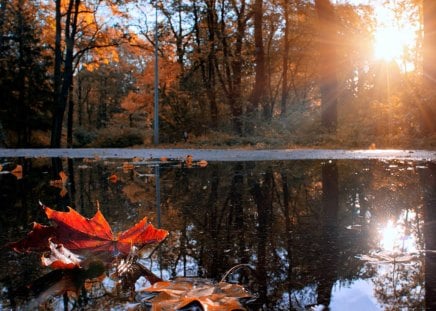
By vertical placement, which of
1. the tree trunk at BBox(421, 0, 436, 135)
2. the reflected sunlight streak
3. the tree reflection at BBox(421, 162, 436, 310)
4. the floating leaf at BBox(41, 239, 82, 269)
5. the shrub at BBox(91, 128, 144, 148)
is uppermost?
the tree trunk at BBox(421, 0, 436, 135)

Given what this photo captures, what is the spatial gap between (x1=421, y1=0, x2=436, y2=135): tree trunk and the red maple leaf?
1287cm

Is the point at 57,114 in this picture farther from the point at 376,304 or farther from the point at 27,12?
the point at 376,304

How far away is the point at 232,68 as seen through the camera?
24.0m

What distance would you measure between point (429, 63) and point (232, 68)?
499 inches

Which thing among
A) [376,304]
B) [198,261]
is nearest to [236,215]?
[198,261]

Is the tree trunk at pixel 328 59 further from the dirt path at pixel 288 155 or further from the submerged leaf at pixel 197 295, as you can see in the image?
the submerged leaf at pixel 197 295

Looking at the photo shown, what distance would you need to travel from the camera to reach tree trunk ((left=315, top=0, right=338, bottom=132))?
16938 mm

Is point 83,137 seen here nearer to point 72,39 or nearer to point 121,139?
point 121,139

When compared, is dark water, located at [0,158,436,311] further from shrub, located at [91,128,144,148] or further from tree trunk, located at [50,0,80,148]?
shrub, located at [91,128,144,148]

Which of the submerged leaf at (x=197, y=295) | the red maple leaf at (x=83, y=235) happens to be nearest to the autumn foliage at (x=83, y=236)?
the red maple leaf at (x=83, y=235)

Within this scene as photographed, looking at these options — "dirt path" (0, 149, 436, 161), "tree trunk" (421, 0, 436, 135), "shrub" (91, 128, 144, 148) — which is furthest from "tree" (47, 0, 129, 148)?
"tree trunk" (421, 0, 436, 135)

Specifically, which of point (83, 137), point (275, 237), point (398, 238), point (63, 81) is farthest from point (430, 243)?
point (83, 137)

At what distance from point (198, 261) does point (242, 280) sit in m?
0.29

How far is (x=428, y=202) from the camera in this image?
3.04m
